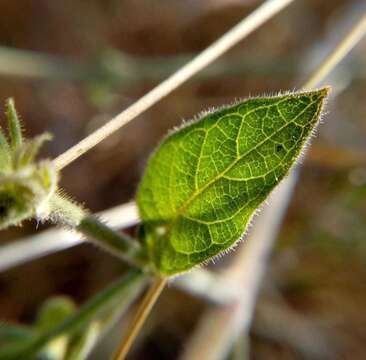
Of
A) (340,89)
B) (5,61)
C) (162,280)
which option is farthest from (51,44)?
(162,280)

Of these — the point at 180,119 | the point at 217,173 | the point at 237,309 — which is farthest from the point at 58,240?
the point at 180,119

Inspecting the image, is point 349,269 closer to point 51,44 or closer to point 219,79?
point 219,79

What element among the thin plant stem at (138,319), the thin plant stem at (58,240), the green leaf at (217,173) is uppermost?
the thin plant stem at (58,240)

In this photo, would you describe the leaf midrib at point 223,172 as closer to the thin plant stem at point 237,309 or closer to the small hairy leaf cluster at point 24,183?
the small hairy leaf cluster at point 24,183

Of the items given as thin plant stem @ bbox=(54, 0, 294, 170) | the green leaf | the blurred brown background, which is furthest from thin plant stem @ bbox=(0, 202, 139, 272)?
the blurred brown background

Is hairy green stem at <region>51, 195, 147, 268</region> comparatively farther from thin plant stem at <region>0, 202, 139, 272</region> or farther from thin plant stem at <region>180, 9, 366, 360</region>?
thin plant stem at <region>180, 9, 366, 360</region>

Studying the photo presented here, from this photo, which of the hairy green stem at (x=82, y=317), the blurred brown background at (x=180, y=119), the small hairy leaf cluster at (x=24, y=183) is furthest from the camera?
the blurred brown background at (x=180, y=119)

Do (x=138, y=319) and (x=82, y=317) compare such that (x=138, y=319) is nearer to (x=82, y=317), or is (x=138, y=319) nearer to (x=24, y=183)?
(x=82, y=317)

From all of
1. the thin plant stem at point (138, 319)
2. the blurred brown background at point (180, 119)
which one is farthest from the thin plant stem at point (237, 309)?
the thin plant stem at point (138, 319)
